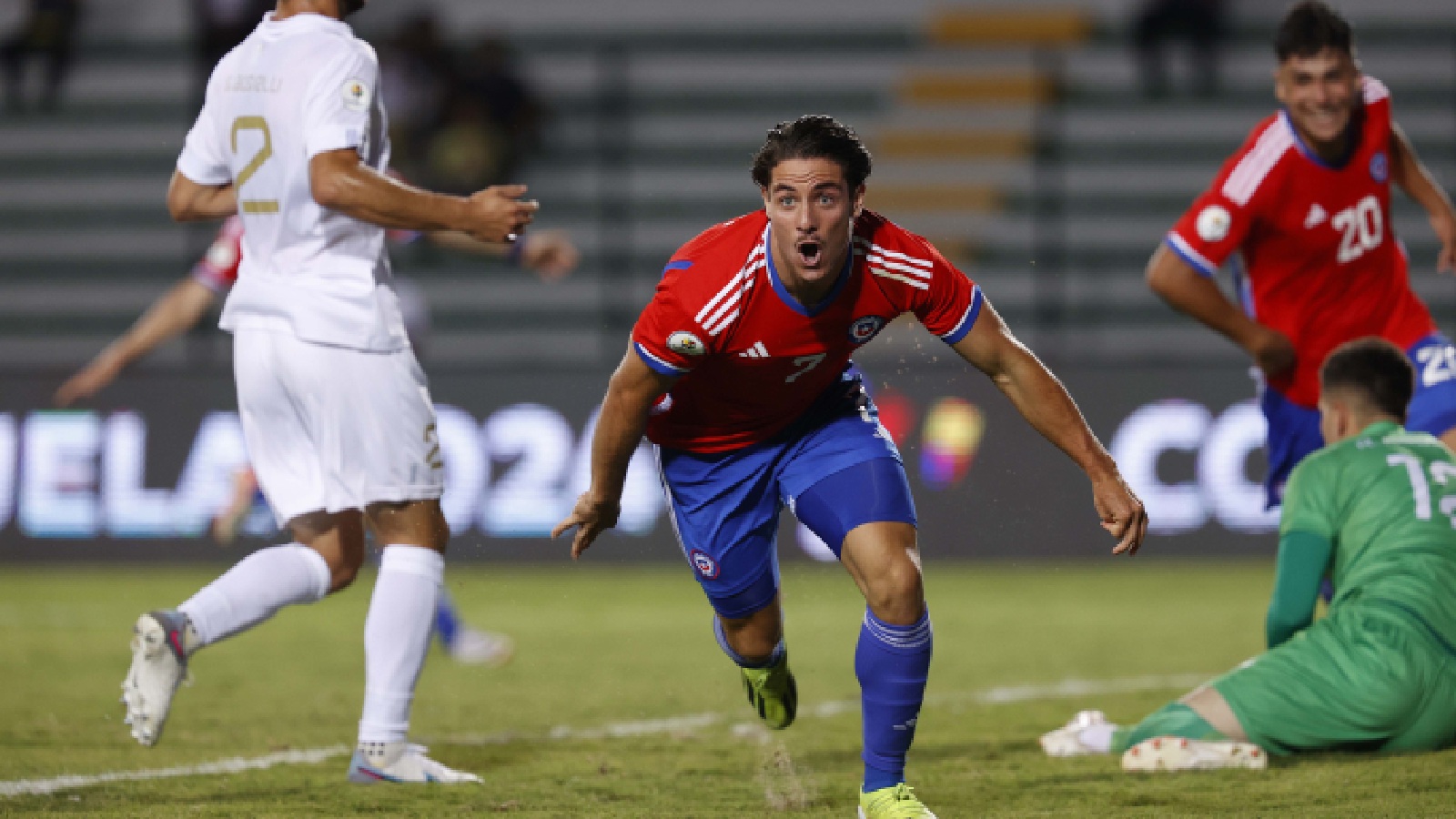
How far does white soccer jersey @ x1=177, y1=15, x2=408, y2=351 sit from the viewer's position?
477 centimetres

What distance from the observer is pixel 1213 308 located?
19.5ft

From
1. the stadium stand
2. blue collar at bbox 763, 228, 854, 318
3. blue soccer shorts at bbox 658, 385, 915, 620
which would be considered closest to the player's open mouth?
blue collar at bbox 763, 228, 854, 318

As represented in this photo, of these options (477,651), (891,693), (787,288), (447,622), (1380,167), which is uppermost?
(1380,167)

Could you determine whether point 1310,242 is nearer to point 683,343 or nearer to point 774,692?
point 774,692

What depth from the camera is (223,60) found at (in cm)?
503

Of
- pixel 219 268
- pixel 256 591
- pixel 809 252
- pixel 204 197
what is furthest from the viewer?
pixel 219 268

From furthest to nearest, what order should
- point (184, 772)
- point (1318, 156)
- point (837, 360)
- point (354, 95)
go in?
point (1318, 156)
point (184, 772)
point (354, 95)
point (837, 360)

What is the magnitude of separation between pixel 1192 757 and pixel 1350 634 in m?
0.57

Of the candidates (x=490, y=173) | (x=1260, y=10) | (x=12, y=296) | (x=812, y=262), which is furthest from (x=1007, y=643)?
(x=12, y=296)

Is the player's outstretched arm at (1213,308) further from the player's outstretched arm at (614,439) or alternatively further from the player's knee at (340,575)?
the player's knee at (340,575)

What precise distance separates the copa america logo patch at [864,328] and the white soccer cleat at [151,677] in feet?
6.64

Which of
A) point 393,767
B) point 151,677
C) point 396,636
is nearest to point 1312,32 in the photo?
point 396,636

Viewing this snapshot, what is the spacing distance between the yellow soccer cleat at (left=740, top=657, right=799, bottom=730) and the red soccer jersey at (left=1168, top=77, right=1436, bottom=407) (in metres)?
2.07

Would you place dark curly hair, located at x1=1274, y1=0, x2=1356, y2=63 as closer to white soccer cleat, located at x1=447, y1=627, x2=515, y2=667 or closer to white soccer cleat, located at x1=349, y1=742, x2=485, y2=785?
white soccer cleat, located at x1=349, y1=742, x2=485, y2=785
